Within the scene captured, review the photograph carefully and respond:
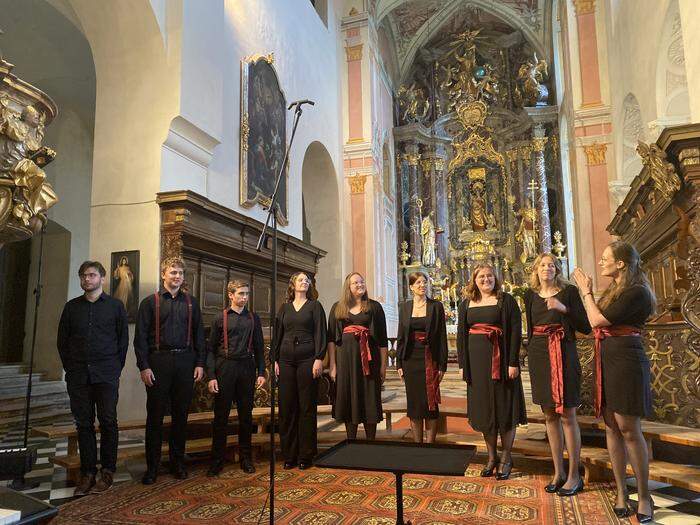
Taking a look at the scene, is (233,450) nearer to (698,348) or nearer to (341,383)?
(341,383)

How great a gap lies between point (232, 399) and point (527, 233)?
1502 cm

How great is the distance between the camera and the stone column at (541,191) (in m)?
17.2

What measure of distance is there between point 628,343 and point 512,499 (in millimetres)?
1136

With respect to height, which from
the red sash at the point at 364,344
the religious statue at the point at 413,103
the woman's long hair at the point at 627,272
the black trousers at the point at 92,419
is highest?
the religious statue at the point at 413,103

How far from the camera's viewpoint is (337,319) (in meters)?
4.20

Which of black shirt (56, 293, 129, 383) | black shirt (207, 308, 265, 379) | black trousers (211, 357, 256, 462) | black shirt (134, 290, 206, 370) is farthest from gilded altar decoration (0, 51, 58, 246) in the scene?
black trousers (211, 357, 256, 462)

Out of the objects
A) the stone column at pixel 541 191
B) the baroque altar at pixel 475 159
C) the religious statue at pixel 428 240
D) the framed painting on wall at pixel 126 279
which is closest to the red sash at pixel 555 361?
the framed painting on wall at pixel 126 279

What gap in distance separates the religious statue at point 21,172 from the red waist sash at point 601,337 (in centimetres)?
319

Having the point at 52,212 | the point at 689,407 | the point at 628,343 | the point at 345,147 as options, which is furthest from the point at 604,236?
the point at 52,212

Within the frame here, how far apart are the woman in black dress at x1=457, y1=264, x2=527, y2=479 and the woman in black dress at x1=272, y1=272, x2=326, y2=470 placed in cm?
107

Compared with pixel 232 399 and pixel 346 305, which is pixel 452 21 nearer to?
pixel 346 305

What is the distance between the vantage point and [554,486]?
338 cm

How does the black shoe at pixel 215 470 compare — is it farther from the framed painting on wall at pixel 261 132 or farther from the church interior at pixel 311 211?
the framed painting on wall at pixel 261 132

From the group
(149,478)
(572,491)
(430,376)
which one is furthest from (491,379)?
(149,478)
